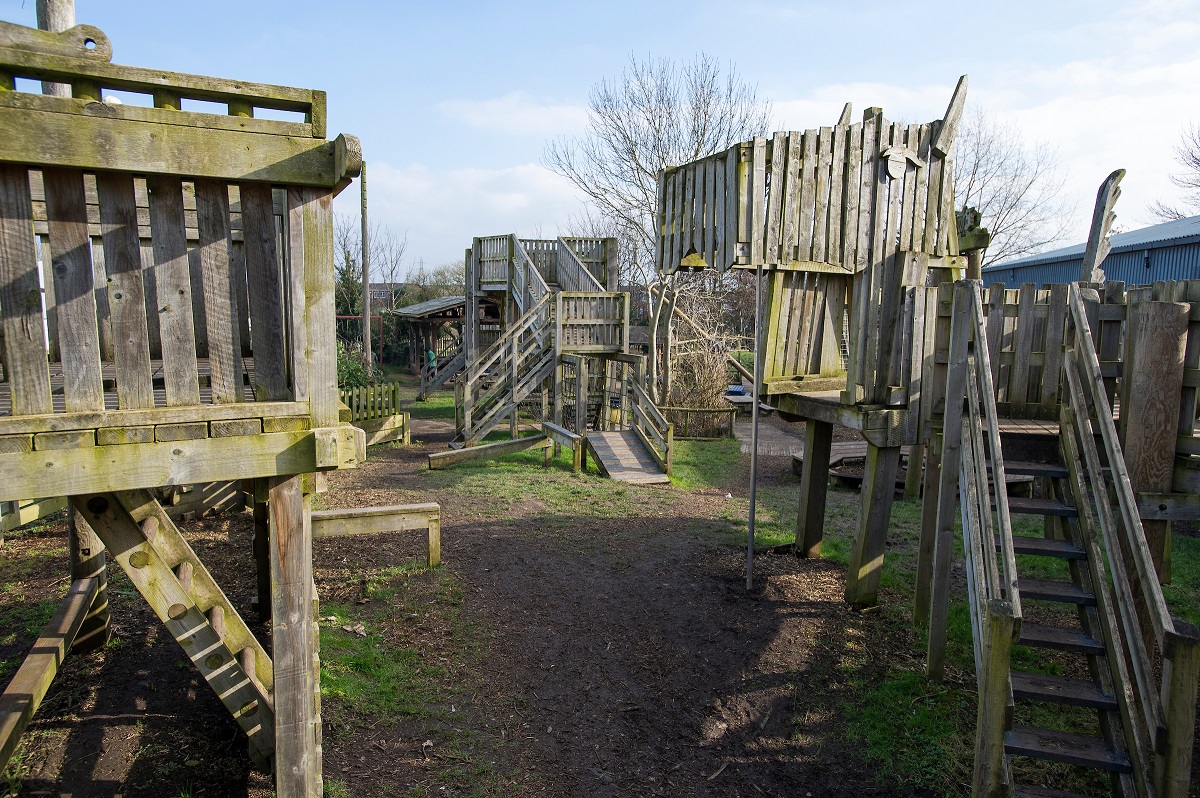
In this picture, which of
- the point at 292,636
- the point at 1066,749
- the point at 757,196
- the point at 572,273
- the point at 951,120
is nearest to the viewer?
the point at 292,636

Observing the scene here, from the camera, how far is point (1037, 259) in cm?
2547

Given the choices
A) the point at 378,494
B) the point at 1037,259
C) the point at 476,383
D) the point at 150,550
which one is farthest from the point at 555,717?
the point at 1037,259

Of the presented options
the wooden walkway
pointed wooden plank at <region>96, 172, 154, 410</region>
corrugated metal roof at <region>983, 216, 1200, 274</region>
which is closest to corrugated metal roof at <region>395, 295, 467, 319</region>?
the wooden walkway

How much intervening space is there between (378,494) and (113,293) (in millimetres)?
9638

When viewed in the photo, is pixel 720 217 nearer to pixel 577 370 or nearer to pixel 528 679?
pixel 528 679

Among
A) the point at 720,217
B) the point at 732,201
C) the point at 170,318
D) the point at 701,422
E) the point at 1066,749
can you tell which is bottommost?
the point at 701,422

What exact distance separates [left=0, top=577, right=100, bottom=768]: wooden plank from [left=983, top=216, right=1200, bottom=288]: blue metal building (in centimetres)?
1827

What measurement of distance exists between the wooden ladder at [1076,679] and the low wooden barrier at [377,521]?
577cm

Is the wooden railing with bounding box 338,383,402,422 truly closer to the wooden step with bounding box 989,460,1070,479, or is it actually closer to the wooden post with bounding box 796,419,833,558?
the wooden post with bounding box 796,419,833,558

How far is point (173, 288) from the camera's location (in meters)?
3.31

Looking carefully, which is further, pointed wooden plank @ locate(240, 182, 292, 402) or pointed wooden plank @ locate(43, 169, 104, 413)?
pointed wooden plank @ locate(240, 182, 292, 402)

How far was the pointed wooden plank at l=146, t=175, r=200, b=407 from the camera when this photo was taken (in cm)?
326

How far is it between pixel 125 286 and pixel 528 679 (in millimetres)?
4423

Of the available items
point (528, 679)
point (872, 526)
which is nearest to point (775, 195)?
point (872, 526)
